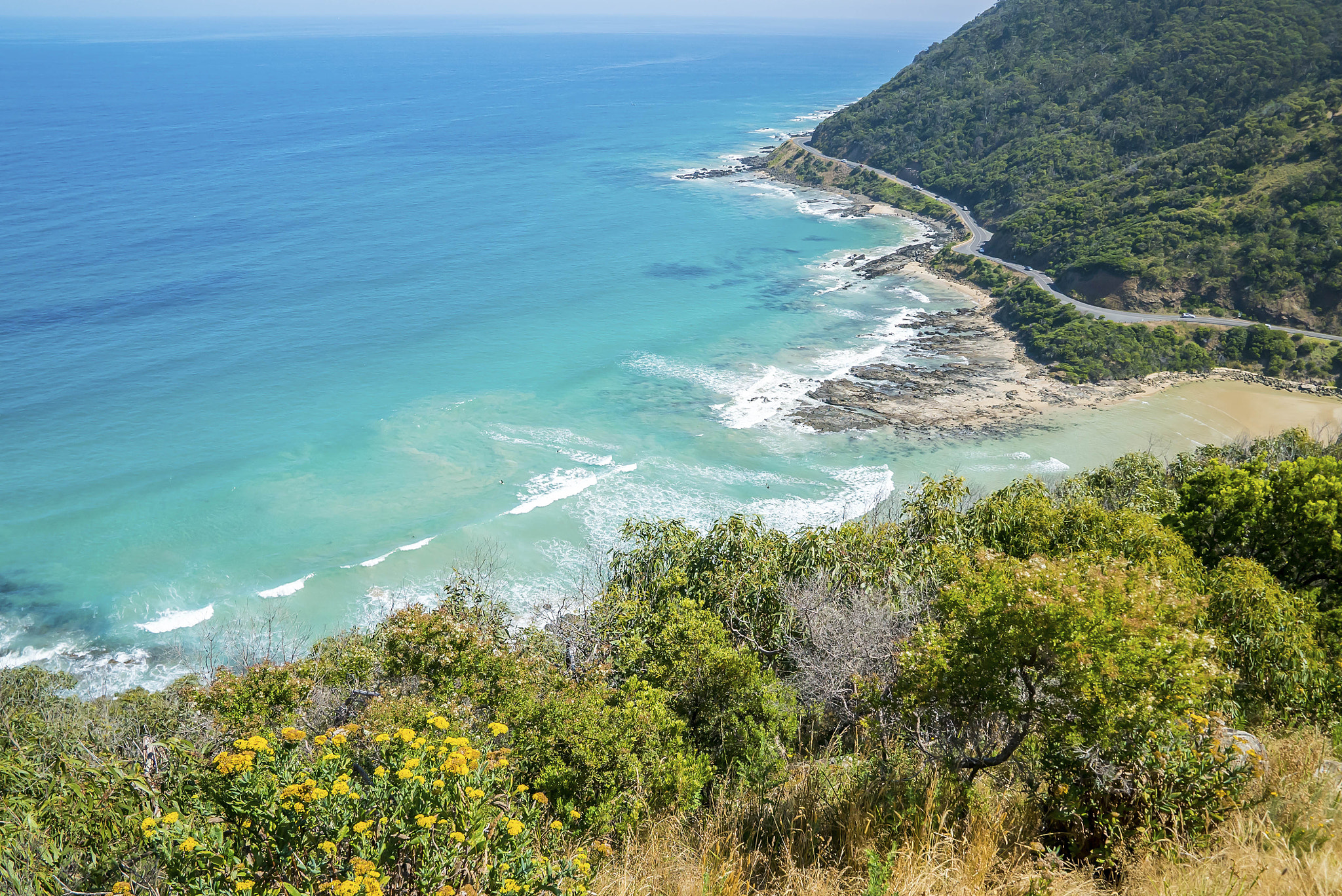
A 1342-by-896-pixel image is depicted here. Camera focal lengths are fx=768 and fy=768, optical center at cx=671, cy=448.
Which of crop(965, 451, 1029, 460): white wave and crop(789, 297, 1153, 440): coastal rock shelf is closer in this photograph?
crop(965, 451, 1029, 460): white wave

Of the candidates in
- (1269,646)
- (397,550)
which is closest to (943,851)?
(1269,646)

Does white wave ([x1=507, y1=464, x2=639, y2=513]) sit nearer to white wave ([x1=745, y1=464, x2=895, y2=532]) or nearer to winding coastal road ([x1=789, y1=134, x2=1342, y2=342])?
white wave ([x1=745, y1=464, x2=895, y2=532])

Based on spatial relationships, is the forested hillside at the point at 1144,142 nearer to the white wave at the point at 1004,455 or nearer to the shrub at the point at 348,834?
the white wave at the point at 1004,455

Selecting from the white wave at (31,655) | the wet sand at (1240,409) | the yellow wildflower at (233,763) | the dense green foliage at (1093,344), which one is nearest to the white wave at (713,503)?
the white wave at (31,655)

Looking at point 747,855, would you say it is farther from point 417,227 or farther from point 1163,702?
point 417,227

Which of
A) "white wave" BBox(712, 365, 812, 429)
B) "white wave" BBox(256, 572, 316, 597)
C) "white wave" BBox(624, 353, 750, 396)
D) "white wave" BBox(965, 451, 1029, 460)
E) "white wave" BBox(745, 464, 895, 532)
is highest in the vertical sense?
"white wave" BBox(624, 353, 750, 396)

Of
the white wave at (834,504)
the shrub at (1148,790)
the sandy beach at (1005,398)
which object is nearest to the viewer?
the shrub at (1148,790)

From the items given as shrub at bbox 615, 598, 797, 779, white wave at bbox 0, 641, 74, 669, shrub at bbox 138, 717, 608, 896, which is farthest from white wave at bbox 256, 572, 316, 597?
shrub at bbox 138, 717, 608, 896
